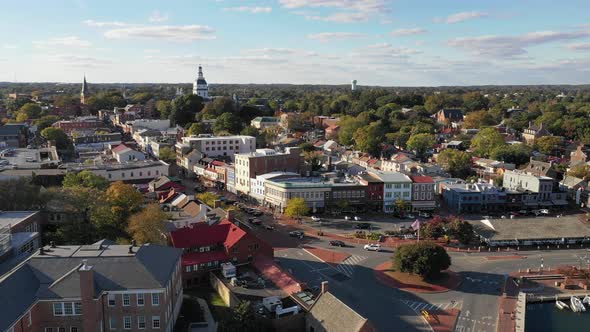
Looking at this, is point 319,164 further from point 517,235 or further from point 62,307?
point 62,307

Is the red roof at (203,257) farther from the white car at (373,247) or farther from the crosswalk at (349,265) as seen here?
the white car at (373,247)

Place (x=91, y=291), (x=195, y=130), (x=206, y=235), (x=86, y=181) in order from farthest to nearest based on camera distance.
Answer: (x=195, y=130) → (x=86, y=181) → (x=206, y=235) → (x=91, y=291)

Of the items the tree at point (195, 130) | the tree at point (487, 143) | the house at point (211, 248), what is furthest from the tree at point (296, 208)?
the tree at point (195, 130)

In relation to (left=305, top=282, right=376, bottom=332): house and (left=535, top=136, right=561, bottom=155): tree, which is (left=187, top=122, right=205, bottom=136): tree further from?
(left=305, top=282, right=376, bottom=332): house

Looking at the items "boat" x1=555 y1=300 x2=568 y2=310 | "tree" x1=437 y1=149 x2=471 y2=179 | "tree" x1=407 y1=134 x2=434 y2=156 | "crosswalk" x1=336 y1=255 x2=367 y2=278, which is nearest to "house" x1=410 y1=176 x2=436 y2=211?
"crosswalk" x1=336 y1=255 x2=367 y2=278

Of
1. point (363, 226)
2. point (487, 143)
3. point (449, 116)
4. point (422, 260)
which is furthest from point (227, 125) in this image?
point (422, 260)

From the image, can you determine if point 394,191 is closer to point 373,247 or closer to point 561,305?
point 373,247
